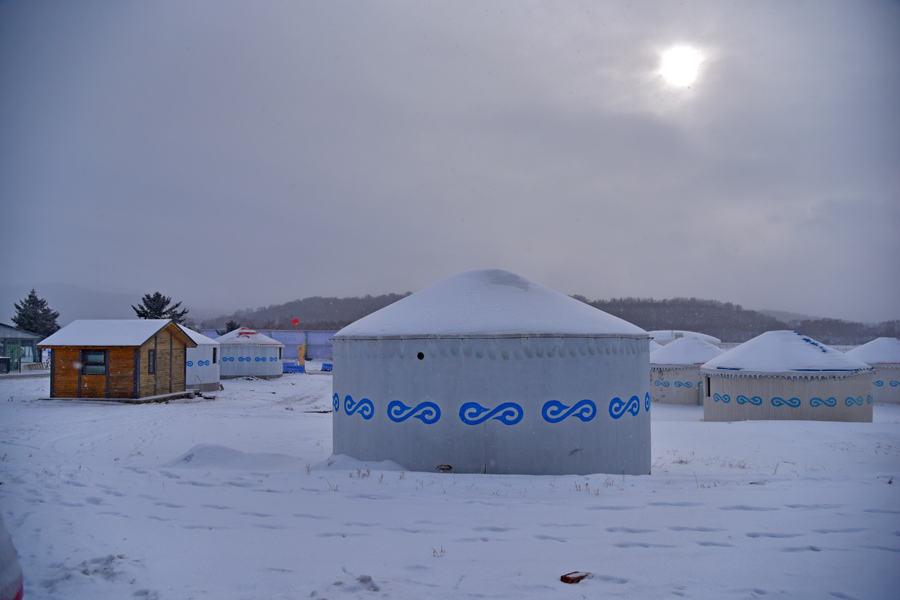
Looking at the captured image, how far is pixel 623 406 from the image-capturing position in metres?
8.47

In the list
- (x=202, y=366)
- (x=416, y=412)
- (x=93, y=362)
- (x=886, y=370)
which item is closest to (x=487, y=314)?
(x=416, y=412)

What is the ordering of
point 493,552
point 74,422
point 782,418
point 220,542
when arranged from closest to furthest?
point 493,552, point 220,542, point 74,422, point 782,418

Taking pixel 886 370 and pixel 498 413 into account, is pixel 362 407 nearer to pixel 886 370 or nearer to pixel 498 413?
pixel 498 413

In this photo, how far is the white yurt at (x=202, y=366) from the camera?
25.2 m

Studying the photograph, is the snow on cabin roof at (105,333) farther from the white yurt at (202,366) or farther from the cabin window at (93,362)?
the white yurt at (202,366)

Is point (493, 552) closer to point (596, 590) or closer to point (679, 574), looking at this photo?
point (596, 590)

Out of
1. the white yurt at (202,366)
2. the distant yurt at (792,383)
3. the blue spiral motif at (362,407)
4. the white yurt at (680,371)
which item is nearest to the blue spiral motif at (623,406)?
the blue spiral motif at (362,407)

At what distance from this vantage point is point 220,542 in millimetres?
4570

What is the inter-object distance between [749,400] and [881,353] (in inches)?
599

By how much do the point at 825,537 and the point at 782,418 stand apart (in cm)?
1441

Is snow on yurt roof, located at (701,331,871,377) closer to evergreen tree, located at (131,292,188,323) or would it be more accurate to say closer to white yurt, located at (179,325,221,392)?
Result: white yurt, located at (179,325,221,392)

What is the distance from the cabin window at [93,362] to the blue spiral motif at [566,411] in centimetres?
1886

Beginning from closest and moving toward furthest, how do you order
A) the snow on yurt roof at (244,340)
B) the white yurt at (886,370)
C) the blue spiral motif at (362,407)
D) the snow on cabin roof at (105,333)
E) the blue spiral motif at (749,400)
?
the blue spiral motif at (362,407) < the blue spiral motif at (749,400) < the snow on cabin roof at (105,333) < the white yurt at (886,370) < the snow on yurt roof at (244,340)

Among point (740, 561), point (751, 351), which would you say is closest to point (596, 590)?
point (740, 561)
